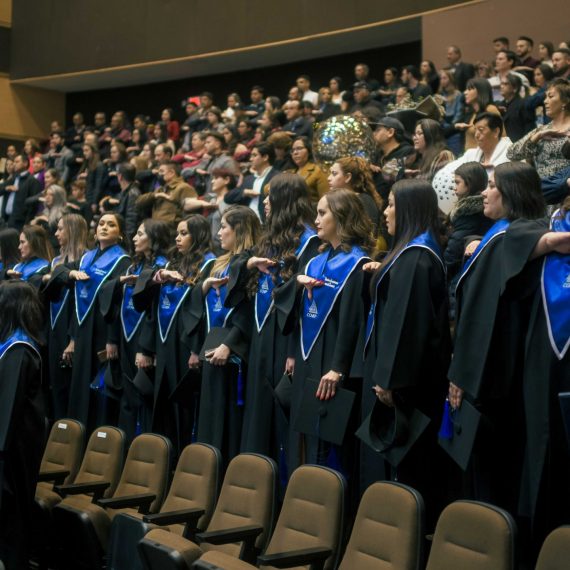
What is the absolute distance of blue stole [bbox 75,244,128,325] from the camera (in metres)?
6.84

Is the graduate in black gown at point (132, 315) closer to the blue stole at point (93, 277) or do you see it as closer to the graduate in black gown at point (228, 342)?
the blue stole at point (93, 277)

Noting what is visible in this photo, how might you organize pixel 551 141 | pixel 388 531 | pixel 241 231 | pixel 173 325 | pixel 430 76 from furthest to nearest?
pixel 430 76
pixel 173 325
pixel 241 231
pixel 551 141
pixel 388 531

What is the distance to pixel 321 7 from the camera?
47.0ft

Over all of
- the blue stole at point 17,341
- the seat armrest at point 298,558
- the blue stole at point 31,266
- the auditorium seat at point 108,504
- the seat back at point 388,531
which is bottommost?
the auditorium seat at point 108,504

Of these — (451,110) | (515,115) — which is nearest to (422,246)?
(515,115)

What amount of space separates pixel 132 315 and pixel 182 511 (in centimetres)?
246

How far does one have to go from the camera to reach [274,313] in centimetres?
523

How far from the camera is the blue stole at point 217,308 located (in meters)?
5.62

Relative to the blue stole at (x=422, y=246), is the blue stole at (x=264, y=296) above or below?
below

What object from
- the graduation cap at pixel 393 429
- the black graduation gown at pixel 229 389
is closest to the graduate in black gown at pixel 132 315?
the black graduation gown at pixel 229 389

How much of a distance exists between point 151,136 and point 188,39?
240 cm

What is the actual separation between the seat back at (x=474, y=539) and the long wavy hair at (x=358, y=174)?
105 inches

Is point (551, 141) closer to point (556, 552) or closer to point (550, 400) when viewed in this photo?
point (550, 400)

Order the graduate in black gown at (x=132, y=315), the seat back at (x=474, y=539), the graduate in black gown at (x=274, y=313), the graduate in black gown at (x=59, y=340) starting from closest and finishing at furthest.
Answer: the seat back at (x=474, y=539)
the graduate in black gown at (x=274, y=313)
the graduate in black gown at (x=132, y=315)
the graduate in black gown at (x=59, y=340)
